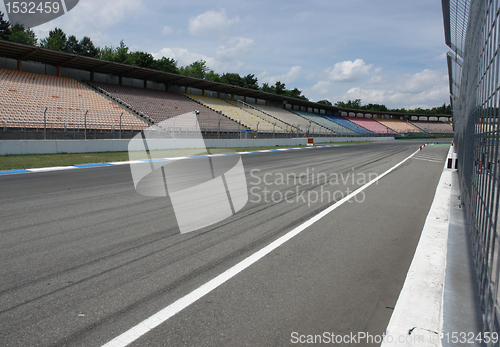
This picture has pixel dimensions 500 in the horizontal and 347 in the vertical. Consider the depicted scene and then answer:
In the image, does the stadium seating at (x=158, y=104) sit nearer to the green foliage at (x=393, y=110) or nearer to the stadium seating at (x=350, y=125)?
the stadium seating at (x=350, y=125)

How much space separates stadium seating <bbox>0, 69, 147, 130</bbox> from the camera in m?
20.9

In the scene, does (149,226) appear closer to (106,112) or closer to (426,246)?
(426,246)

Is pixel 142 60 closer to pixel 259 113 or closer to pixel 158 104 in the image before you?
pixel 259 113

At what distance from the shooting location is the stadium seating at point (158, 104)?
31484 millimetres

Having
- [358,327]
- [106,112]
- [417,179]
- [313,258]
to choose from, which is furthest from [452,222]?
[106,112]

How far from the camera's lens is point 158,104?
34781 mm

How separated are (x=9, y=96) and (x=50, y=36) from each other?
5705cm

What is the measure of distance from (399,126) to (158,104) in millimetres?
71725

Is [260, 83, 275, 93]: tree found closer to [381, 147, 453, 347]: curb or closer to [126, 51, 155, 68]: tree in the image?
[126, 51, 155, 68]: tree

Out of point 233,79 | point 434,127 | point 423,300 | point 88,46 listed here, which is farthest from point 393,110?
point 423,300

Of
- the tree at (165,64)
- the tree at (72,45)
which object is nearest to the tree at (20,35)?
the tree at (72,45)

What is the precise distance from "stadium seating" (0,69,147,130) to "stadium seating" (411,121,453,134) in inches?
3256

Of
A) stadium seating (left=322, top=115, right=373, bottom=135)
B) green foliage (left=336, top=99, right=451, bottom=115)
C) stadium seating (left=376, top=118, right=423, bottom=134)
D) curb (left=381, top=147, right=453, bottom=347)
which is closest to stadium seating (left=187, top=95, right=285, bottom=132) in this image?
stadium seating (left=322, top=115, right=373, bottom=135)

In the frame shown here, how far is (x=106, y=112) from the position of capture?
26453mm
